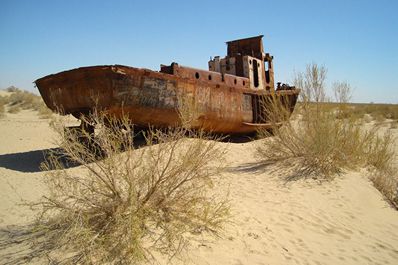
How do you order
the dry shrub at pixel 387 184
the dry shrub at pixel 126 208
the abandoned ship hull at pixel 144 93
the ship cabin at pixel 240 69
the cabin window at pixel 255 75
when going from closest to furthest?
the dry shrub at pixel 126 208 → the dry shrub at pixel 387 184 → the abandoned ship hull at pixel 144 93 → the ship cabin at pixel 240 69 → the cabin window at pixel 255 75

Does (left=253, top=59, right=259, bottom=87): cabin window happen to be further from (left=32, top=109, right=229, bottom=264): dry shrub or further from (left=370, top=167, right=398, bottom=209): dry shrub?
(left=32, top=109, right=229, bottom=264): dry shrub

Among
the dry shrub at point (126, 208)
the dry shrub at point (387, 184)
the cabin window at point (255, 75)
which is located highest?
the cabin window at point (255, 75)

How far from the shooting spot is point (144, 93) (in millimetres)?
6664

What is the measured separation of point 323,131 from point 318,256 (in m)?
3.83

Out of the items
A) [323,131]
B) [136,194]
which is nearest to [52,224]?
[136,194]

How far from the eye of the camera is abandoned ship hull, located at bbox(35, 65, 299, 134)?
6191 millimetres

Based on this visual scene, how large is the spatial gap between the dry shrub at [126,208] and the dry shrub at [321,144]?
3522 mm

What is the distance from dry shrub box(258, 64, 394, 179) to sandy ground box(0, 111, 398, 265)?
1.31 ft

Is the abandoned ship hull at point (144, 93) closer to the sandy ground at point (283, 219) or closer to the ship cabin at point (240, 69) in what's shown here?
the ship cabin at point (240, 69)

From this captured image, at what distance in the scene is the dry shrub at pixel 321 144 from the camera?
21.4ft

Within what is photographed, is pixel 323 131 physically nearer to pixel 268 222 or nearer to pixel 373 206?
pixel 373 206

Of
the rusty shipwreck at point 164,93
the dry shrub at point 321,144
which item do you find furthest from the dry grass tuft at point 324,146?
the rusty shipwreck at point 164,93

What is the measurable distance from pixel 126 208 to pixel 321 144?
4706mm

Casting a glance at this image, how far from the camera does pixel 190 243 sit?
3.10 meters
